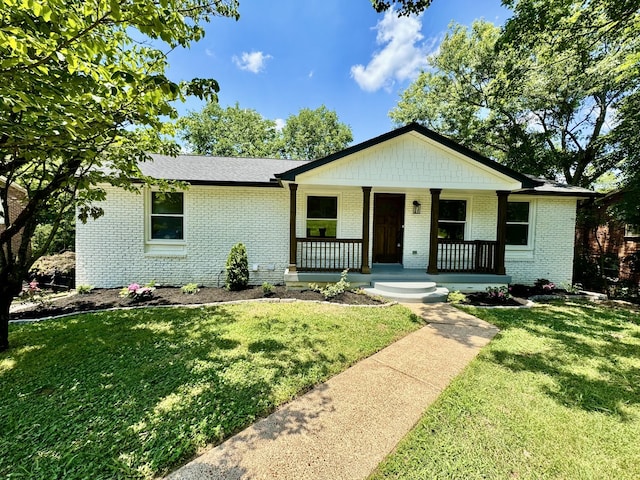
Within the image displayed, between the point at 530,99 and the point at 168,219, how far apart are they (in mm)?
17890

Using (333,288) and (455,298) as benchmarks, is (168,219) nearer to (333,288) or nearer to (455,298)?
(333,288)

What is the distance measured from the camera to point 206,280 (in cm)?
855

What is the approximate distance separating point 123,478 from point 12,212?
1676cm

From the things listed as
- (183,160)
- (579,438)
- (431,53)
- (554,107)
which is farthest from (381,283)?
(431,53)

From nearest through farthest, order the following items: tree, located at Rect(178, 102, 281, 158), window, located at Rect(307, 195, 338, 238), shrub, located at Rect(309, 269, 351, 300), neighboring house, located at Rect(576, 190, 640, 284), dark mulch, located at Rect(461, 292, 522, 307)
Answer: shrub, located at Rect(309, 269, 351, 300), dark mulch, located at Rect(461, 292, 522, 307), window, located at Rect(307, 195, 338, 238), neighboring house, located at Rect(576, 190, 640, 284), tree, located at Rect(178, 102, 281, 158)

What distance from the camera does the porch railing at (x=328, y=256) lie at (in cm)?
844

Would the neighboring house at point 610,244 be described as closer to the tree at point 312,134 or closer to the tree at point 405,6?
the tree at point 405,6

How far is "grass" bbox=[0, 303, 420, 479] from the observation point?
7.39 feet

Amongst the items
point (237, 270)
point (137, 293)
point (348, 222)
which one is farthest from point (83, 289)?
point (348, 222)

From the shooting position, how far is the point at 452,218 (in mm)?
9562

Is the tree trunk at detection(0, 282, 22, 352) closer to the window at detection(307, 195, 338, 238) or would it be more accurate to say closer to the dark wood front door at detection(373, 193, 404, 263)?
the window at detection(307, 195, 338, 238)

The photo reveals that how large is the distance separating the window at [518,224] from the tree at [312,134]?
24762 mm

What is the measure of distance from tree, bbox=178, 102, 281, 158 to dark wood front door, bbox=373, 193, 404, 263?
23.9 metres

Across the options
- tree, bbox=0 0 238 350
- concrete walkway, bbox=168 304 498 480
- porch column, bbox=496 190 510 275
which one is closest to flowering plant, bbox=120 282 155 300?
tree, bbox=0 0 238 350
